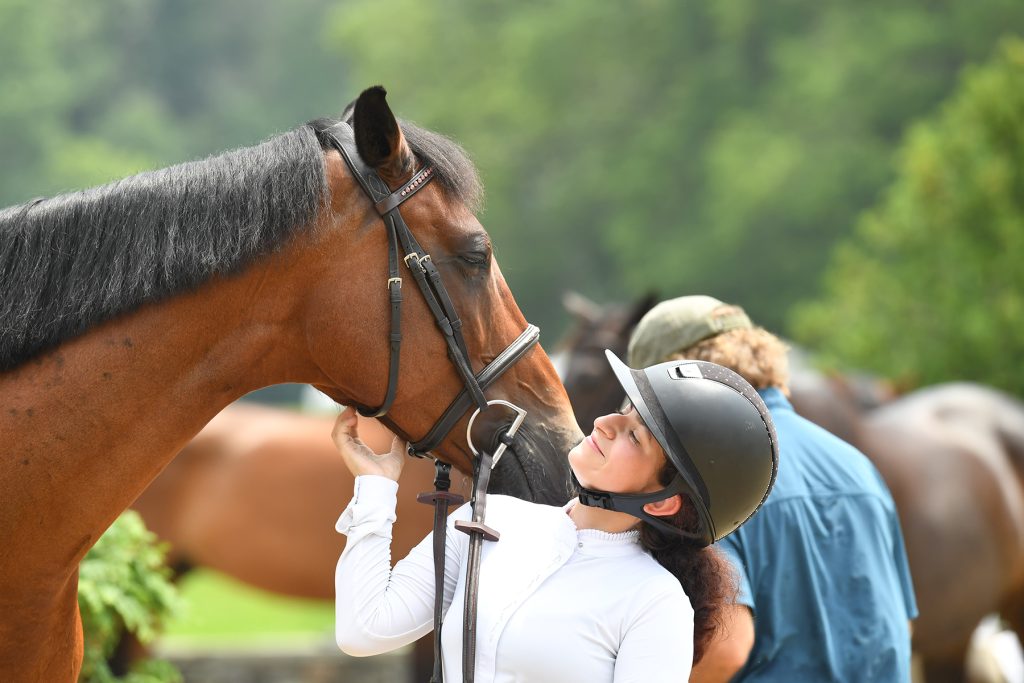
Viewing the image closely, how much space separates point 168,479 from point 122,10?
48618 millimetres

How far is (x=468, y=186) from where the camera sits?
2402 millimetres

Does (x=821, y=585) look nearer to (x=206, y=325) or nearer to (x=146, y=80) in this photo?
(x=206, y=325)

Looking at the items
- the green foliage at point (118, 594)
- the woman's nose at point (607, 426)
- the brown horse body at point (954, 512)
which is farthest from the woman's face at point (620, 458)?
the brown horse body at point (954, 512)

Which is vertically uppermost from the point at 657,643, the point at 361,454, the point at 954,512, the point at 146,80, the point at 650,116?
the point at 146,80

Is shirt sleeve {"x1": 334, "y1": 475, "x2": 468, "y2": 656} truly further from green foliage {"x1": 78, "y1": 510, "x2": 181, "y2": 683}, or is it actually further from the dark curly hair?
green foliage {"x1": 78, "y1": 510, "x2": 181, "y2": 683}

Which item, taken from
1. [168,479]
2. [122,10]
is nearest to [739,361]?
[168,479]

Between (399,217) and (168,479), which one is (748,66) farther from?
(399,217)

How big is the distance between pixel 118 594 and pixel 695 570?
227 cm

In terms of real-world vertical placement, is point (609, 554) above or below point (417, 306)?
below

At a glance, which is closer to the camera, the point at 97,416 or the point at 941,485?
the point at 97,416

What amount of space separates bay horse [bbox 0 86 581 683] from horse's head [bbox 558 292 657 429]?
3.39m

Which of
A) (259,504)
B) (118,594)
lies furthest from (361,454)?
(259,504)

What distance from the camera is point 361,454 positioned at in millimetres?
2207

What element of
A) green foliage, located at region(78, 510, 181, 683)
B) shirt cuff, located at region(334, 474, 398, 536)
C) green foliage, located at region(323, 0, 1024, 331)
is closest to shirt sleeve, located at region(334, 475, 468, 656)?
shirt cuff, located at region(334, 474, 398, 536)
